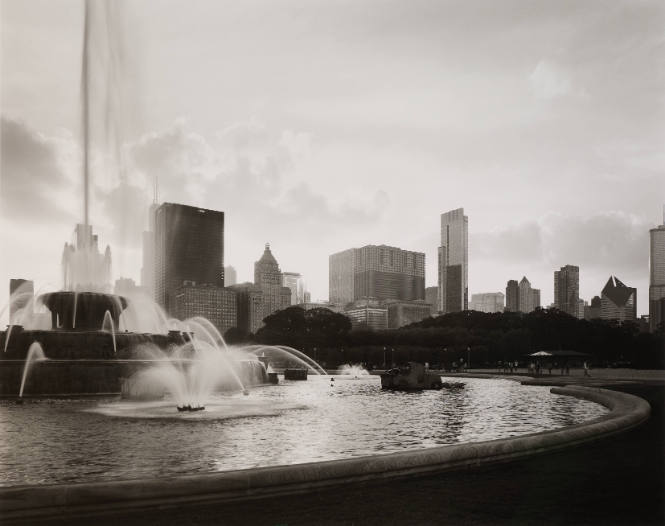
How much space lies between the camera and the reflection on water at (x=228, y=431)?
12.3 metres

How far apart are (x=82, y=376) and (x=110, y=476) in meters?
19.0

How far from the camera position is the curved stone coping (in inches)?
322

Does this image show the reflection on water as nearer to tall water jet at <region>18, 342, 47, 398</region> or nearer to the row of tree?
tall water jet at <region>18, 342, 47, 398</region>

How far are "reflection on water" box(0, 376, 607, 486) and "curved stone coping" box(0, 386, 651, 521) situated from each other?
2.57 metres

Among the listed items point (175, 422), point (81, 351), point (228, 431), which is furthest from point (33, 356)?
point (228, 431)

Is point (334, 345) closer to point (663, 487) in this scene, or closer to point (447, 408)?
point (447, 408)

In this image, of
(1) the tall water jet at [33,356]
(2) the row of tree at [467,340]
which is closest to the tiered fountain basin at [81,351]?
(1) the tall water jet at [33,356]

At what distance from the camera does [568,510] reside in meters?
8.57

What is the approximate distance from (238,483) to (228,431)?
818 cm

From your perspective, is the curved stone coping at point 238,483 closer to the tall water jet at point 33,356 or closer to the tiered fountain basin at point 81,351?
the tiered fountain basin at point 81,351

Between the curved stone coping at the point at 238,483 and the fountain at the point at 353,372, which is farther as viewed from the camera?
the fountain at the point at 353,372

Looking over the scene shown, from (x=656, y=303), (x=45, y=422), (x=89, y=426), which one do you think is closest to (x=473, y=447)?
(x=89, y=426)

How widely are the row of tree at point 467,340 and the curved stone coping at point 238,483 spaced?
90498 millimetres

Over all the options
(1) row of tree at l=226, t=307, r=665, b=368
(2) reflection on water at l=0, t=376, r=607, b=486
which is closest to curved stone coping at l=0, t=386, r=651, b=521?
(2) reflection on water at l=0, t=376, r=607, b=486
